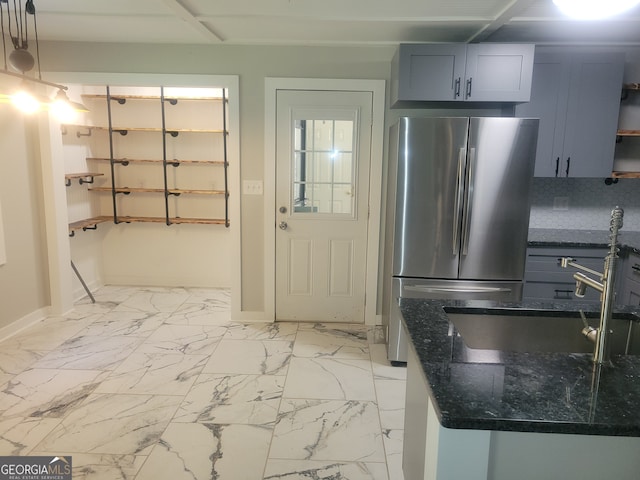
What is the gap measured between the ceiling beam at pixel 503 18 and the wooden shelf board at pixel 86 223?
377cm

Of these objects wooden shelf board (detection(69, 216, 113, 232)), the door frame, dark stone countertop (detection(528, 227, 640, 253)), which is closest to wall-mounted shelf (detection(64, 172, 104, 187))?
wooden shelf board (detection(69, 216, 113, 232))

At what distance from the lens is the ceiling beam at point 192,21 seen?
8.59 ft

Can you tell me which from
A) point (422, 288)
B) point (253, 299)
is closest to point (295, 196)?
point (253, 299)

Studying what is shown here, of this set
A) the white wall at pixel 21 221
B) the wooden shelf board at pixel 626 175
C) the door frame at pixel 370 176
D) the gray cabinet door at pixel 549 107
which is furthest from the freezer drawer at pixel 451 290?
the white wall at pixel 21 221

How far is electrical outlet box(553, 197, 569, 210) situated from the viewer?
380 cm

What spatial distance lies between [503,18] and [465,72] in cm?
43

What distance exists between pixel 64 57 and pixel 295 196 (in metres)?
2.19

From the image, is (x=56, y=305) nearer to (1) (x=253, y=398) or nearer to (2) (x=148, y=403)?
(2) (x=148, y=403)

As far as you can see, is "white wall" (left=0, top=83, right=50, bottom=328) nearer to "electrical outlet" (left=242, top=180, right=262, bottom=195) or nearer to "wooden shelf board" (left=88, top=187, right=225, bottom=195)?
"wooden shelf board" (left=88, top=187, right=225, bottom=195)

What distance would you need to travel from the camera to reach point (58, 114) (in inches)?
154

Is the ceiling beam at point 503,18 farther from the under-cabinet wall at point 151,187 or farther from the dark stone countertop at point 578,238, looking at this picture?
the under-cabinet wall at point 151,187

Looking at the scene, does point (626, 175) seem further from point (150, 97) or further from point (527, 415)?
point (150, 97)

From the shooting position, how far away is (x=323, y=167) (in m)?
3.85

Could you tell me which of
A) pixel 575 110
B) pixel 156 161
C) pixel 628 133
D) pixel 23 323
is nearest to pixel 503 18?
pixel 575 110
